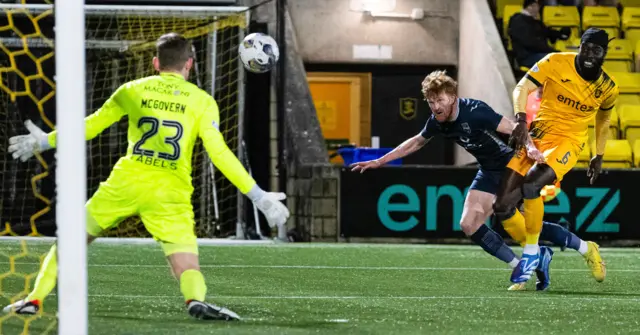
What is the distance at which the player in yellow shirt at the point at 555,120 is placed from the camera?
8.27m

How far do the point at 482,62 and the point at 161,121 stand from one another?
1074 cm

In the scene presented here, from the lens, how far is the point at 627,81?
1616cm

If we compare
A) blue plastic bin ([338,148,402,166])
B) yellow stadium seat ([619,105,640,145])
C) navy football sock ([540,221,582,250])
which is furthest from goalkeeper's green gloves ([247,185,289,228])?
yellow stadium seat ([619,105,640,145])

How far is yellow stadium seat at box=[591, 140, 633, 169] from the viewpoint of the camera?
15000 mm

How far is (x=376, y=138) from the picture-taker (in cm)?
1814

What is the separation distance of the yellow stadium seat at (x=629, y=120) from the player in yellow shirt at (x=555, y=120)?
23.4ft

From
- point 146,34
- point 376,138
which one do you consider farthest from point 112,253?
point 376,138

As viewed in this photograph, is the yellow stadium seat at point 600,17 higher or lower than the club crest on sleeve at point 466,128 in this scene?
higher

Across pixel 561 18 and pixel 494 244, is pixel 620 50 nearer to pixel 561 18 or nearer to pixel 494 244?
pixel 561 18

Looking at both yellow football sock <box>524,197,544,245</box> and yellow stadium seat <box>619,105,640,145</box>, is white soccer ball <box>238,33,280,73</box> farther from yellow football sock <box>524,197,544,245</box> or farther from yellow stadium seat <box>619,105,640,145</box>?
yellow stadium seat <box>619,105,640,145</box>

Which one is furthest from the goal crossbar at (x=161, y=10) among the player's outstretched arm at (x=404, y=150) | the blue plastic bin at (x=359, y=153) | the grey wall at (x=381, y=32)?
the player's outstretched arm at (x=404, y=150)

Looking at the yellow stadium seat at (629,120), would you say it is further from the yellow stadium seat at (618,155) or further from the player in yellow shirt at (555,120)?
the player in yellow shirt at (555,120)

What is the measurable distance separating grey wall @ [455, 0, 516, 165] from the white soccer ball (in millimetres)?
3754

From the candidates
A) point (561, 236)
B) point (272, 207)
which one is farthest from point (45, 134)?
point (561, 236)
